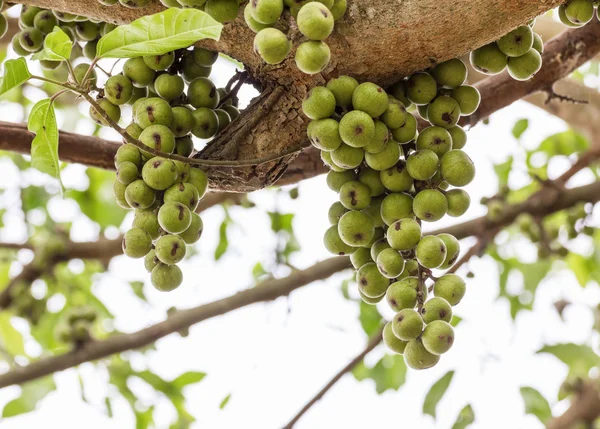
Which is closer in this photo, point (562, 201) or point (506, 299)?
point (562, 201)

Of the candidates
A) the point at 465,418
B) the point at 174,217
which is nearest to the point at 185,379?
the point at 465,418

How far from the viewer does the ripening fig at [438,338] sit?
0.96 m

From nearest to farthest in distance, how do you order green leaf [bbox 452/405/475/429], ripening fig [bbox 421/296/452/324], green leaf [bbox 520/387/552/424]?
ripening fig [bbox 421/296/452/324], green leaf [bbox 452/405/475/429], green leaf [bbox 520/387/552/424]

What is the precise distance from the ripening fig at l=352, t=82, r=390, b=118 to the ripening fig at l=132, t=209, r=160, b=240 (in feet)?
1.18

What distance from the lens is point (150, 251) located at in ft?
3.51

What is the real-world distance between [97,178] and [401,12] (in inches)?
80.8

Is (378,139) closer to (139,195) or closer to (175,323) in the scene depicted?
(139,195)

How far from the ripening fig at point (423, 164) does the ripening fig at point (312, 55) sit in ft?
0.75

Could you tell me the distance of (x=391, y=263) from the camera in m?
1.03

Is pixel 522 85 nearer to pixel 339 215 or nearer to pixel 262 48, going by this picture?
pixel 339 215

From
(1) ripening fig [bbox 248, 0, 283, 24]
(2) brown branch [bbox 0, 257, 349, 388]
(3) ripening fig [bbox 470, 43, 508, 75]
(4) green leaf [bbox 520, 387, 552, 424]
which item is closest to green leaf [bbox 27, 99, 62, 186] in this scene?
(1) ripening fig [bbox 248, 0, 283, 24]

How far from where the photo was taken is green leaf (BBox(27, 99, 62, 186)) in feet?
3.64

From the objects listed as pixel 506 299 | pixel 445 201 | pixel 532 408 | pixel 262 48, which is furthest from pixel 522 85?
pixel 506 299

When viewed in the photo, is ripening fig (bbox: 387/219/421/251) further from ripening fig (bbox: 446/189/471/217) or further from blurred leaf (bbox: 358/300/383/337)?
blurred leaf (bbox: 358/300/383/337)
